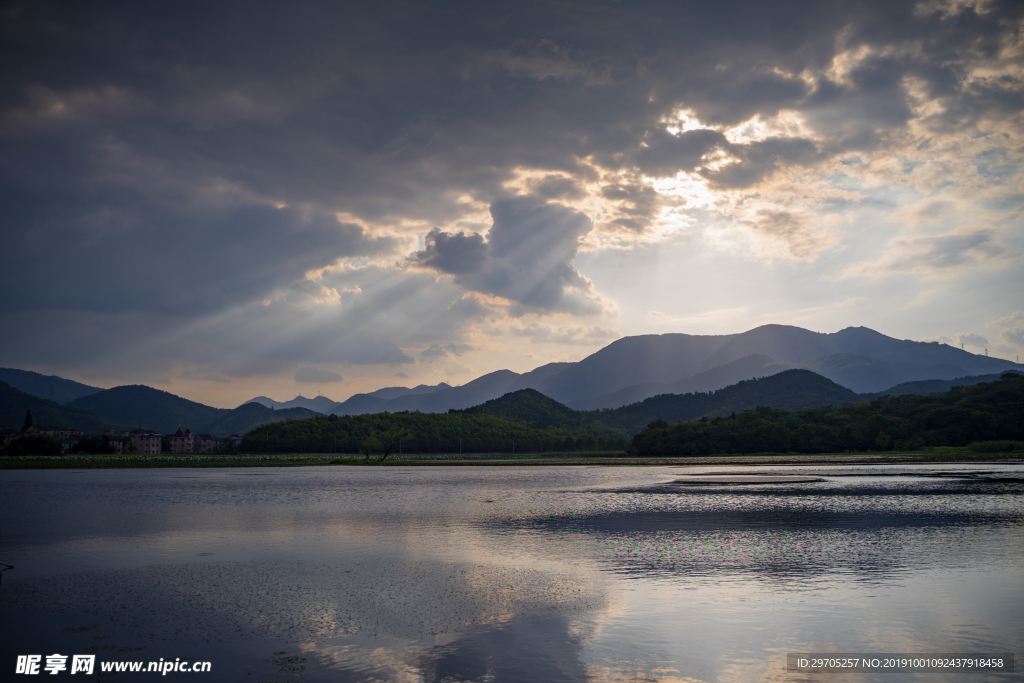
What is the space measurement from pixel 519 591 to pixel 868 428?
16656 cm

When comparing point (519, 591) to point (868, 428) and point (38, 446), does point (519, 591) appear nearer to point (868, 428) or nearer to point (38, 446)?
point (868, 428)

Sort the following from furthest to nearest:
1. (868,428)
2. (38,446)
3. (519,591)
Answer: (38,446), (868,428), (519,591)

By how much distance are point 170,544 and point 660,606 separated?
1115 inches

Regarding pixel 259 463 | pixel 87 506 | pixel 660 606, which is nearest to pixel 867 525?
A: pixel 660 606

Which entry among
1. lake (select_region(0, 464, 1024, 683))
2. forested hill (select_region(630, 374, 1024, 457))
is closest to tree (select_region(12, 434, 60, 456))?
lake (select_region(0, 464, 1024, 683))

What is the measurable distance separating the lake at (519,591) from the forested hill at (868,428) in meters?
123

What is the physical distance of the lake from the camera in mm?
15695

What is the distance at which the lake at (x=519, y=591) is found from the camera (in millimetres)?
15695

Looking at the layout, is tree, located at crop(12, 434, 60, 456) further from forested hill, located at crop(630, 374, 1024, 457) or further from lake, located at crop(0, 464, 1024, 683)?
forested hill, located at crop(630, 374, 1024, 457)

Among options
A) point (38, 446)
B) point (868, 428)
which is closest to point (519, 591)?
point (868, 428)

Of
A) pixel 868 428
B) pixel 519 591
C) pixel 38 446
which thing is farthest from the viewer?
pixel 38 446

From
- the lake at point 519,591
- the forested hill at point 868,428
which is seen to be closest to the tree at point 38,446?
the lake at point 519,591

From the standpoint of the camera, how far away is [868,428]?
520 feet

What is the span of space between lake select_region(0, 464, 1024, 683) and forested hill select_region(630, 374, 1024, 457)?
12337cm
